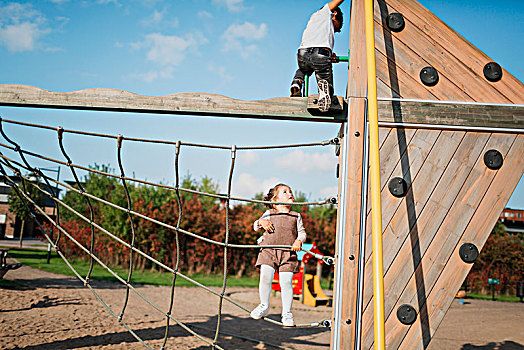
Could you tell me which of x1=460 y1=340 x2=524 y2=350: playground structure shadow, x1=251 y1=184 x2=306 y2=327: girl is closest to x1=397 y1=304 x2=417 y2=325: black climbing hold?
x1=251 y1=184 x2=306 y2=327: girl

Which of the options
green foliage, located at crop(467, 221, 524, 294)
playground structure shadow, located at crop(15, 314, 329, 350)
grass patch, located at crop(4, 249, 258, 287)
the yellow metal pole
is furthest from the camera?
green foliage, located at crop(467, 221, 524, 294)

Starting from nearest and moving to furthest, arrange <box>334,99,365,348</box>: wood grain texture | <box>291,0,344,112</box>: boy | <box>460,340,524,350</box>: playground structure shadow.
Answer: <box>334,99,365,348</box>: wood grain texture < <box>291,0,344,112</box>: boy < <box>460,340,524,350</box>: playground structure shadow

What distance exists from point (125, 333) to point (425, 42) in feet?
14.0

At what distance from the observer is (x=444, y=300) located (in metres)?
2.11

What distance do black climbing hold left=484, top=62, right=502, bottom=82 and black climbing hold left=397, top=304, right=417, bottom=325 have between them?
125cm

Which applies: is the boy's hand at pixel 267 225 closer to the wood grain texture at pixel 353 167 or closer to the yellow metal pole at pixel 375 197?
the wood grain texture at pixel 353 167

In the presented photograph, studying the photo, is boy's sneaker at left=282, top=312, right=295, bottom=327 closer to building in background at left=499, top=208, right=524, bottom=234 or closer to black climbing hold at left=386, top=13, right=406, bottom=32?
black climbing hold at left=386, top=13, right=406, bottom=32

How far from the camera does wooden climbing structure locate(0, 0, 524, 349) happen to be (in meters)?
2.10

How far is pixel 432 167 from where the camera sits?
219 cm

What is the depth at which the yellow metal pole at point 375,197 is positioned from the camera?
175 cm

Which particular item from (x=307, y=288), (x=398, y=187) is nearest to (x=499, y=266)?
(x=307, y=288)

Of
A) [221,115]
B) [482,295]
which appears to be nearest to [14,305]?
[221,115]

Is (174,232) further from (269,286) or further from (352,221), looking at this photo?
(352,221)

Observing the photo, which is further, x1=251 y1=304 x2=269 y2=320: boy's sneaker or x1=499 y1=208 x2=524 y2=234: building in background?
x1=499 y1=208 x2=524 y2=234: building in background
